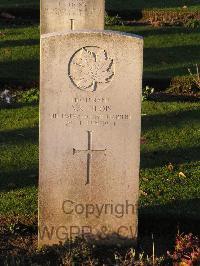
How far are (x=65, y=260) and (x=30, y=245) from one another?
64 centimetres

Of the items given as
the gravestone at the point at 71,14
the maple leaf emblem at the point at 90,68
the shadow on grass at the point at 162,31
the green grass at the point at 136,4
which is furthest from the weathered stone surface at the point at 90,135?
the green grass at the point at 136,4

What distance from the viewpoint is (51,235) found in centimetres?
633

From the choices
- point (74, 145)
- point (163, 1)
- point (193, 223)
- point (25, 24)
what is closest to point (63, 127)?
point (74, 145)

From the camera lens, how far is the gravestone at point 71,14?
451 inches

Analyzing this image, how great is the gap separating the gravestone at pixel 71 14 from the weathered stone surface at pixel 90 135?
546 cm

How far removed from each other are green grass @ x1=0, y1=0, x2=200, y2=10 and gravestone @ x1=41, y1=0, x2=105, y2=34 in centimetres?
967

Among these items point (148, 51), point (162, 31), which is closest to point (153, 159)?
point (148, 51)

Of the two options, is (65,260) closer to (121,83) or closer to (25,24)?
(121,83)

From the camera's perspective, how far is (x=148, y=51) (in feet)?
51.7

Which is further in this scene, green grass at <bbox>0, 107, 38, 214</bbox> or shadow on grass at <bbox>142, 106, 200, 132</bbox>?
shadow on grass at <bbox>142, 106, 200, 132</bbox>

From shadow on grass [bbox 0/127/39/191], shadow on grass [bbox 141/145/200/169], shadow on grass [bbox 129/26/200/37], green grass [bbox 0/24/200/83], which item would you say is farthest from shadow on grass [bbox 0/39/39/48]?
shadow on grass [bbox 141/145/200/169]

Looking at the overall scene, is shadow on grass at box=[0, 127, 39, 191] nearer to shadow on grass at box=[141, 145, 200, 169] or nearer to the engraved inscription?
shadow on grass at box=[141, 145, 200, 169]

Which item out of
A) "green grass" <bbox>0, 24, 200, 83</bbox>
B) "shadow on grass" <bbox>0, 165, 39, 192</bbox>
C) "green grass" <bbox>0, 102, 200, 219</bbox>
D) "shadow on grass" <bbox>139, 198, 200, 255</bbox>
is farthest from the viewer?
"green grass" <bbox>0, 24, 200, 83</bbox>

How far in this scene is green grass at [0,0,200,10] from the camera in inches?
850
